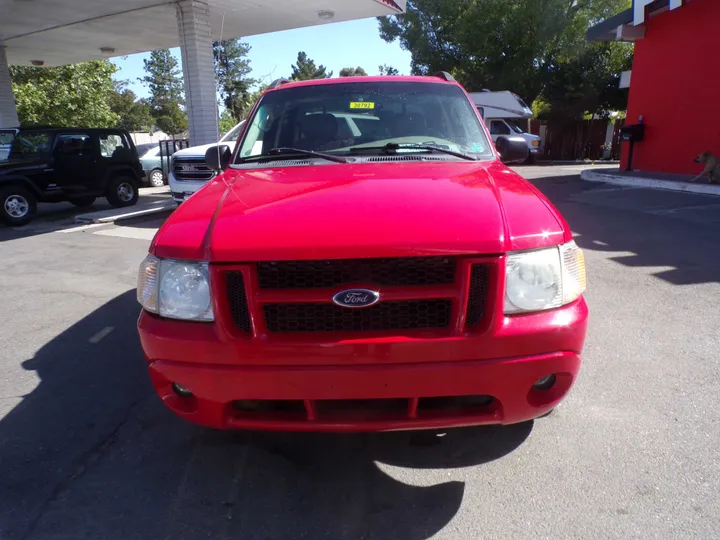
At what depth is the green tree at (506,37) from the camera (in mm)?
25047

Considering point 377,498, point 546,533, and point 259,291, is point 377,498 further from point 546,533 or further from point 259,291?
point 259,291

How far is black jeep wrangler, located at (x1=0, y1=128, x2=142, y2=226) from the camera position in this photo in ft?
32.2

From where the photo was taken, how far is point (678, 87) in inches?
513

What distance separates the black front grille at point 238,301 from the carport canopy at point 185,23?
430 inches

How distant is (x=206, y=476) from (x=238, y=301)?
40.2 inches

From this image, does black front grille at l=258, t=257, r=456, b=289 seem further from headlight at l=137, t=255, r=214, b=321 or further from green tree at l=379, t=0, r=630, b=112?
green tree at l=379, t=0, r=630, b=112

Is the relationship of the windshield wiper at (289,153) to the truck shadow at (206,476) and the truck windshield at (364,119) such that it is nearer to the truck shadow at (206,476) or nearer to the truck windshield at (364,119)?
the truck windshield at (364,119)

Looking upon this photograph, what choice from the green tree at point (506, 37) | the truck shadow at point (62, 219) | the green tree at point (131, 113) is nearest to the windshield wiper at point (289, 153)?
the truck shadow at point (62, 219)

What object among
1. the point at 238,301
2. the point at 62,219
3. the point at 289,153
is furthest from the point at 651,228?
the point at 62,219

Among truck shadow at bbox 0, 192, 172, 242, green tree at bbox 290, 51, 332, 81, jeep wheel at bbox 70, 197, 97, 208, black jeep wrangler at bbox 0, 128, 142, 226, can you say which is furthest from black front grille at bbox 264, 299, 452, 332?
green tree at bbox 290, 51, 332, 81

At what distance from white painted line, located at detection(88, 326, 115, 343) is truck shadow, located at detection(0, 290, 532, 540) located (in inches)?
38.2

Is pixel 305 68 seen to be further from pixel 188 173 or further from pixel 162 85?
pixel 188 173

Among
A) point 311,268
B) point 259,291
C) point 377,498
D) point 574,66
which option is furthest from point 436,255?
point 574,66

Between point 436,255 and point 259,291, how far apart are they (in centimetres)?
71
